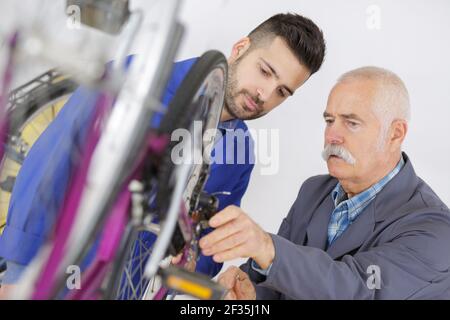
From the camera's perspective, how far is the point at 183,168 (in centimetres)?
61

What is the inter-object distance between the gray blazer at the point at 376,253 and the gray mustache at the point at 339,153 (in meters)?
0.09

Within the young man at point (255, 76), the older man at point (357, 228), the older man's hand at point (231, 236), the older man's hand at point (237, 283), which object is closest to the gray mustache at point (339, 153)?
the older man at point (357, 228)

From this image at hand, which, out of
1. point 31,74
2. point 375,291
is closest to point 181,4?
point 31,74

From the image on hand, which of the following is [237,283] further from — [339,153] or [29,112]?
[29,112]

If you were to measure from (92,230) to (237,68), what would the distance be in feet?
2.35

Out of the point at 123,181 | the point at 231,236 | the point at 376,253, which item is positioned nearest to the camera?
the point at 123,181

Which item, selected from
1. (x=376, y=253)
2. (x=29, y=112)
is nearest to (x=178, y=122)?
(x=29, y=112)

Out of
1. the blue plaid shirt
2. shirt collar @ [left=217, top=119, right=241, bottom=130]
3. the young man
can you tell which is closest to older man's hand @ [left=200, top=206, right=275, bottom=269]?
the young man

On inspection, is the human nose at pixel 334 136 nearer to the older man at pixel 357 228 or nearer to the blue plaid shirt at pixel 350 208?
the older man at pixel 357 228

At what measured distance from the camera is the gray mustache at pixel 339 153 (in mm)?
1112

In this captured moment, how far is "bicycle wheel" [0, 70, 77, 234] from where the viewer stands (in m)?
0.68

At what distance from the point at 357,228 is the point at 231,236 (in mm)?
419

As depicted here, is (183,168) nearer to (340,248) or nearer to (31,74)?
(31,74)

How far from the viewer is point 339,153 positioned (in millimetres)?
1118
